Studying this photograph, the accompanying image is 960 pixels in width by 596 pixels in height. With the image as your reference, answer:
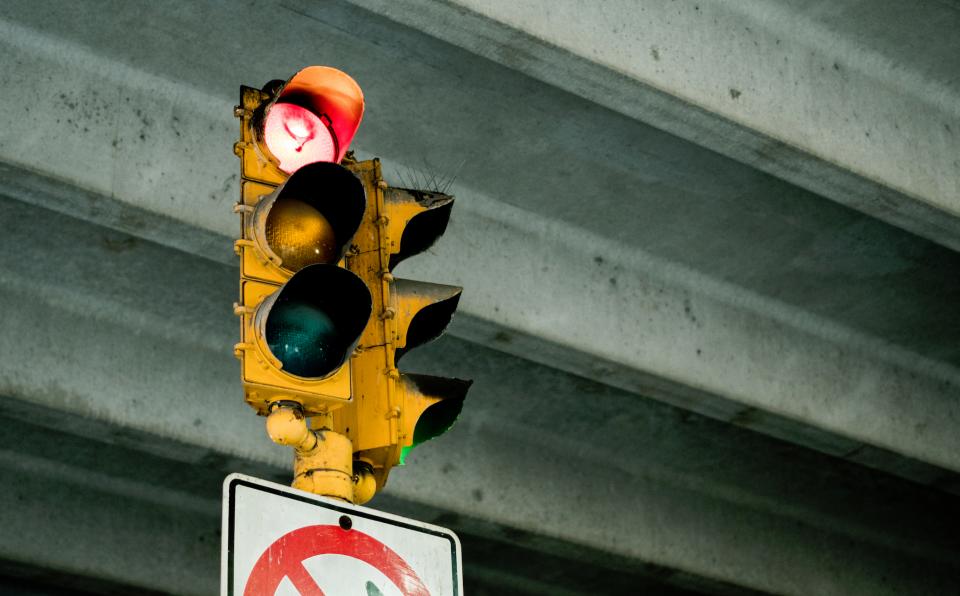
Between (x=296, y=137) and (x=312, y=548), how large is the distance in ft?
4.26

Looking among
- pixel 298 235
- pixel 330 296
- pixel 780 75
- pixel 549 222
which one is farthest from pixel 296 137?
pixel 549 222

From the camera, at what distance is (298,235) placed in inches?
152

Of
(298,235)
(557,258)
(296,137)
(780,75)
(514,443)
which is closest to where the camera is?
(298,235)

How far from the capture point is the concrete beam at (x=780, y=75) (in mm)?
5922

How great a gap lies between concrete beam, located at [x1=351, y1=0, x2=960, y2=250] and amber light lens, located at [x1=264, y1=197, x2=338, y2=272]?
6.25 feet

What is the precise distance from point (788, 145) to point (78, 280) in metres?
3.76

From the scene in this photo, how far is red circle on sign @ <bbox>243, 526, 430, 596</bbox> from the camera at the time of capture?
11.1 feet

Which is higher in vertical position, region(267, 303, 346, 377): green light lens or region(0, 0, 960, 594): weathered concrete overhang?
region(0, 0, 960, 594): weathered concrete overhang

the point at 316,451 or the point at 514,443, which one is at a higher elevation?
the point at 514,443

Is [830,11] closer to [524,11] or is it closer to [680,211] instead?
[680,211]

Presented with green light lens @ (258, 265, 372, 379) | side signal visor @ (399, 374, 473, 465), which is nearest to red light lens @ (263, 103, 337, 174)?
→ green light lens @ (258, 265, 372, 379)

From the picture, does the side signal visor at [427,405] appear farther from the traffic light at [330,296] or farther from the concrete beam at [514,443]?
the concrete beam at [514,443]

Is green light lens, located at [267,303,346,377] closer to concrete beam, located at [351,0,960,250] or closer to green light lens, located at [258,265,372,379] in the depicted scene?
green light lens, located at [258,265,372,379]

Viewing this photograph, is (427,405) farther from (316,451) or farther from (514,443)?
(514,443)
